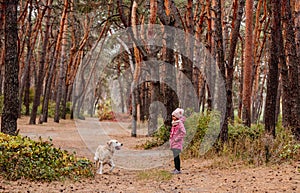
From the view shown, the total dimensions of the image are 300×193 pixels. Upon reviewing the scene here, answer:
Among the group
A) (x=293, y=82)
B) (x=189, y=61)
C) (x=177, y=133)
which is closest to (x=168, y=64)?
(x=189, y=61)

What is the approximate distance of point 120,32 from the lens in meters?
30.0

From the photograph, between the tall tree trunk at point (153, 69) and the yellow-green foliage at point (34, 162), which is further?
the tall tree trunk at point (153, 69)

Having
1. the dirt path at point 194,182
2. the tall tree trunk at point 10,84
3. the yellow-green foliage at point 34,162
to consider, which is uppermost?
the tall tree trunk at point 10,84

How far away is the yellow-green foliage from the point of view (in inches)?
303

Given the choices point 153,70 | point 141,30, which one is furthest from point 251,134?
point 141,30

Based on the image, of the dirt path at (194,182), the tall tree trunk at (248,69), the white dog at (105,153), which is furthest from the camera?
the tall tree trunk at (248,69)

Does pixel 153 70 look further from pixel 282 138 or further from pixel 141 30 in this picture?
pixel 282 138

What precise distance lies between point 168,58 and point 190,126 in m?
3.66

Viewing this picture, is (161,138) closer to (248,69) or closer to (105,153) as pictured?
(248,69)

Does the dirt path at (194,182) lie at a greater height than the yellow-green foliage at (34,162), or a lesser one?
lesser

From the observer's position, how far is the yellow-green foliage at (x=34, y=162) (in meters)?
7.71

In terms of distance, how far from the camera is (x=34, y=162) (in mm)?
7973

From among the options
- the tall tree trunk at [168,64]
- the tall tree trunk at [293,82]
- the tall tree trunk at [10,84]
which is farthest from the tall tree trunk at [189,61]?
the tall tree trunk at [10,84]

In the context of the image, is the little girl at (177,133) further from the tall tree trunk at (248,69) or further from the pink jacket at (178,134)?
the tall tree trunk at (248,69)
